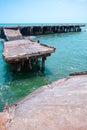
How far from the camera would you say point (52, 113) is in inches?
126

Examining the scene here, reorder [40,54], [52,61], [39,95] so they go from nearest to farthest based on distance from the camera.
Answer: [39,95]
[40,54]
[52,61]

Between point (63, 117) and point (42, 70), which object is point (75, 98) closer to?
point (63, 117)

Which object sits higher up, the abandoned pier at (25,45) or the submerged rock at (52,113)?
the submerged rock at (52,113)

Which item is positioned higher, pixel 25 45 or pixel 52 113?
pixel 52 113

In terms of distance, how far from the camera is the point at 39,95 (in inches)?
178

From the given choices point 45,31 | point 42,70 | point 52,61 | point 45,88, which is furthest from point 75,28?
point 45,88

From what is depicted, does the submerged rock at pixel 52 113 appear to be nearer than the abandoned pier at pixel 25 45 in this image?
Yes

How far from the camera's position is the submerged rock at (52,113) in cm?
291

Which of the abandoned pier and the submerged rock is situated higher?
the submerged rock

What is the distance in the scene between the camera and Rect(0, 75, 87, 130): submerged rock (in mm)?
2910

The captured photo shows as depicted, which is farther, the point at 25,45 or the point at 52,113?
the point at 25,45

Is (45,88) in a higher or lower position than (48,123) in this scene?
lower

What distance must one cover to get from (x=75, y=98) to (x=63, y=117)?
2.43 ft

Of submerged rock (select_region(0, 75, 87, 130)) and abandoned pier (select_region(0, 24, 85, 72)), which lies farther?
abandoned pier (select_region(0, 24, 85, 72))
